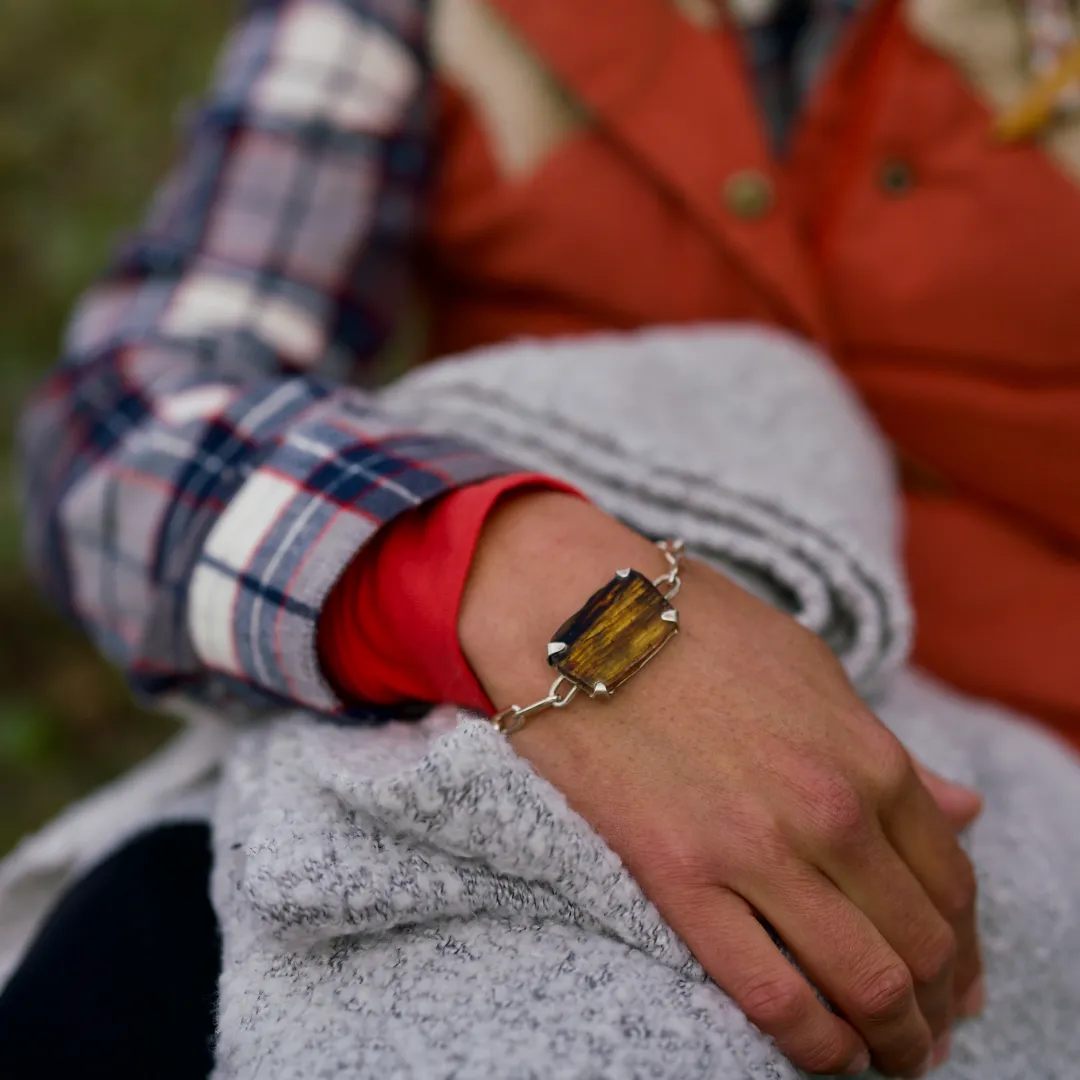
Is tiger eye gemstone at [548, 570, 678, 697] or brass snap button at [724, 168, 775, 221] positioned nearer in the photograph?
tiger eye gemstone at [548, 570, 678, 697]

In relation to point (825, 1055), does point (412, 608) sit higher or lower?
higher

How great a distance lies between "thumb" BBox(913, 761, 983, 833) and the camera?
581mm

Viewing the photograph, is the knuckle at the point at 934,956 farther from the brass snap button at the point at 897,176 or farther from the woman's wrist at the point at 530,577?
the brass snap button at the point at 897,176

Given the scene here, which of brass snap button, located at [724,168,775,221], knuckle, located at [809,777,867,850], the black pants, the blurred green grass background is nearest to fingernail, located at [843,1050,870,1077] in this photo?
knuckle, located at [809,777,867,850]

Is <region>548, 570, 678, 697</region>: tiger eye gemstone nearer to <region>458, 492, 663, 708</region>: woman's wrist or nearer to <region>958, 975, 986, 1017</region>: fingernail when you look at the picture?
<region>458, 492, 663, 708</region>: woman's wrist

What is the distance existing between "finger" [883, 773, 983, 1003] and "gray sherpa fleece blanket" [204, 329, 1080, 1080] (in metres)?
0.06

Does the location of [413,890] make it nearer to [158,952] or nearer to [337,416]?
[158,952]

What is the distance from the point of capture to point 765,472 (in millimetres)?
666

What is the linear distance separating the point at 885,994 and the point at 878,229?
2.10 feet

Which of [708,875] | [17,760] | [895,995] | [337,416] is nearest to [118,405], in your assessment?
[337,416]

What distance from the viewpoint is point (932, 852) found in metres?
0.54

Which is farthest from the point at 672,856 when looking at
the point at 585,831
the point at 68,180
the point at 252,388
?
the point at 68,180

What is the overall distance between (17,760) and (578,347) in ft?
4.01

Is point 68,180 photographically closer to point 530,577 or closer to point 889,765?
point 530,577
